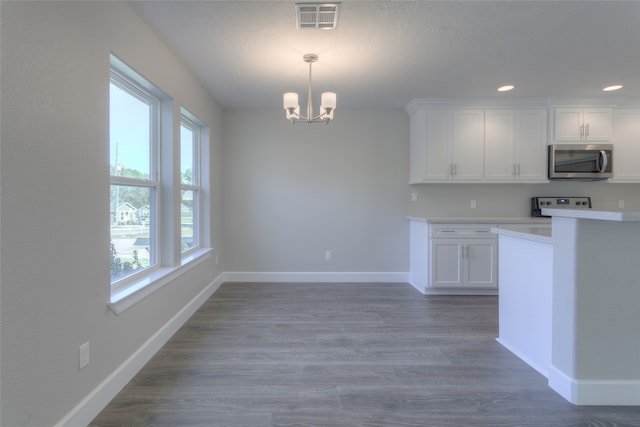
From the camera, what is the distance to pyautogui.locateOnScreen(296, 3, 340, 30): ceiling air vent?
76.0 inches

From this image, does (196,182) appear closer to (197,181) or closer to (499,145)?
(197,181)

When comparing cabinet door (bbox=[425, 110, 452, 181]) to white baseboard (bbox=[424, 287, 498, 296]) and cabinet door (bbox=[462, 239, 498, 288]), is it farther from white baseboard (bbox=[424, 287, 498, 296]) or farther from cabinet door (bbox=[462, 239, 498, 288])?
white baseboard (bbox=[424, 287, 498, 296])

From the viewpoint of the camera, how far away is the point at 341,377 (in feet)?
6.48

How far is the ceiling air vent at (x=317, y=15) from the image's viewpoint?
76.0 inches

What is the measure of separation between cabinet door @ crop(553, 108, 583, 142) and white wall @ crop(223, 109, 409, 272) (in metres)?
1.84

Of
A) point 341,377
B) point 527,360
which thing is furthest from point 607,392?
point 341,377

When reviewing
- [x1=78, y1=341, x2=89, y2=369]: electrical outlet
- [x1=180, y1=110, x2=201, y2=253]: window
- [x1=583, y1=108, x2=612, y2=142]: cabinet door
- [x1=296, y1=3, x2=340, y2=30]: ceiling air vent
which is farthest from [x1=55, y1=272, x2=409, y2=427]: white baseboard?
[x1=583, y1=108, x2=612, y2=142]: cabinet door

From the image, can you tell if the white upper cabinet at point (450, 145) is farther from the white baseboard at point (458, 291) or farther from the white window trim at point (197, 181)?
the white window trim at point (197, 181)

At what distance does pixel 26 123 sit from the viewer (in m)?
1.22

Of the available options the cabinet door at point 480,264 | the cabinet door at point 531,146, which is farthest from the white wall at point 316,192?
the cabinet door at point 531,146

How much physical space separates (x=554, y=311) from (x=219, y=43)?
3.04 meters

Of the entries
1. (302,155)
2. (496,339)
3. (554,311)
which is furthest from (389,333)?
(302,155)

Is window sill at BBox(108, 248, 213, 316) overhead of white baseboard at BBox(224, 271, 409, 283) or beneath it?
overhead

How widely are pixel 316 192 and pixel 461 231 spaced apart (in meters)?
1.94
